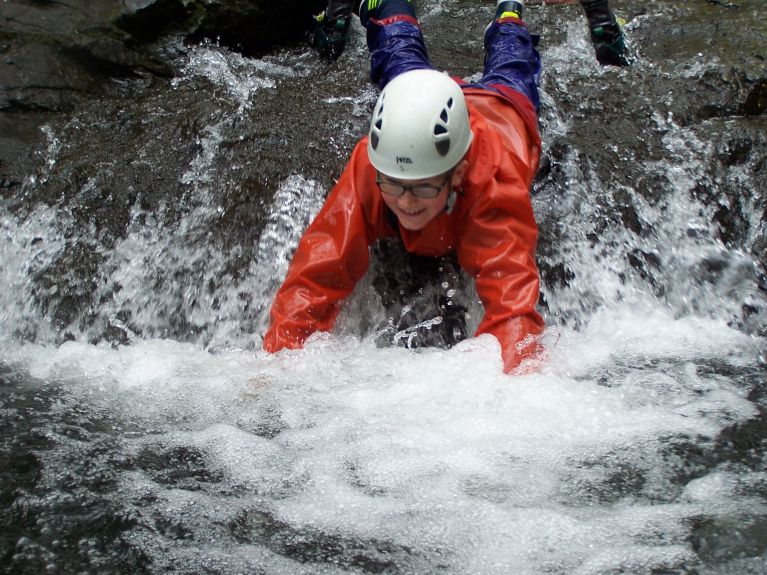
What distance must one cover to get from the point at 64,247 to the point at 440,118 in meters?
2.55

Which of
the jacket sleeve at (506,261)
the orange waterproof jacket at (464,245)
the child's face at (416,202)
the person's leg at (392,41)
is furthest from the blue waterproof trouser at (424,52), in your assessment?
the child's face at (416,202)

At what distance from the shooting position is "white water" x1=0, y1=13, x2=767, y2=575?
2.54 m

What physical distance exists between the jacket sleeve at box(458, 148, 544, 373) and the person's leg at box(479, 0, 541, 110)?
1399 millimetres

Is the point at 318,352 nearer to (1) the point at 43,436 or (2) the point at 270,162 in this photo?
(1) the point at 43,436

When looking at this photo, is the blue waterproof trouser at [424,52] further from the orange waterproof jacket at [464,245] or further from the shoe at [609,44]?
the orange waterproof jacket at [464,245]

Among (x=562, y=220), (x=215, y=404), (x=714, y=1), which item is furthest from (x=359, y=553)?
(x=714, y=1)

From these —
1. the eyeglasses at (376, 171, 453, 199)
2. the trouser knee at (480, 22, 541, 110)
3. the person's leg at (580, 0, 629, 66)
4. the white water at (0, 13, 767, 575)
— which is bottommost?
the white water at (0, 13, 767, 575)

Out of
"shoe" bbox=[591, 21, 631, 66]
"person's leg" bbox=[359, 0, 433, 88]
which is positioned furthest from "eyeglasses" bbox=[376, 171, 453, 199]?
"shoe" bbox=[591, 21, 631, 66]

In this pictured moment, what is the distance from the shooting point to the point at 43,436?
307 cm

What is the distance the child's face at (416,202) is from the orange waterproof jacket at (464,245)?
13cm

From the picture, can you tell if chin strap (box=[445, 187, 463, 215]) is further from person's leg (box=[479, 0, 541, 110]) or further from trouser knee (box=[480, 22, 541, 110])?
trouser knee (box=[480, 22, 541, 110])

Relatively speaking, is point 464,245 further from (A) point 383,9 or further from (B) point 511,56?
(A) point 383,9

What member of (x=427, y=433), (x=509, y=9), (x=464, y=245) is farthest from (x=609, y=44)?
(x=427, y=433)

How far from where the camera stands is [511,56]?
17.2ft
